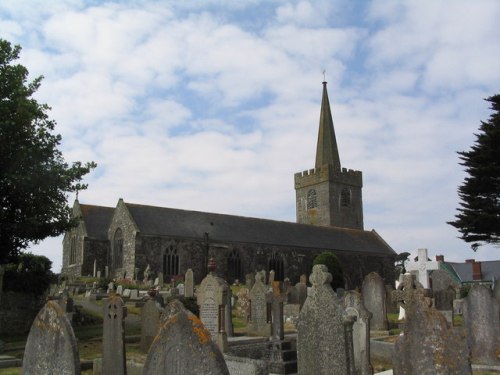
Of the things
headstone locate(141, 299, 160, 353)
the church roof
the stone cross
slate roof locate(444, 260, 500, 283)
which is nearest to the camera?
headstone locate(141, 299, 160, 353)

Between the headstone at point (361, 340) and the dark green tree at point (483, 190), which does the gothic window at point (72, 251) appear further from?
the headstone at point (361, 340)

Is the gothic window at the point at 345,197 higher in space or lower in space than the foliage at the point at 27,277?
higher

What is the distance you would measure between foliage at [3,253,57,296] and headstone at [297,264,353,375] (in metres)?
14.8

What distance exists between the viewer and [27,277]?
745 inches

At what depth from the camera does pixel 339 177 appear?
2323 inches

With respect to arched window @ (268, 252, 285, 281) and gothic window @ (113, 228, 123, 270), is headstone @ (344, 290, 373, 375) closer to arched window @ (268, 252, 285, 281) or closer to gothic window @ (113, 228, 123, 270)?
gothic window @ (113, 228, 123, 270)

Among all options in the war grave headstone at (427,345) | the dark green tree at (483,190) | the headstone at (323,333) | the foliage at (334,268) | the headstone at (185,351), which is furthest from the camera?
the foliage at (334,268)

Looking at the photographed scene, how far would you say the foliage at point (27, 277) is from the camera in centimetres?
1852

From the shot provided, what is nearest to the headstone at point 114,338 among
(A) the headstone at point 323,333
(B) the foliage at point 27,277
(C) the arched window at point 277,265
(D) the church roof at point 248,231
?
(A) the headstone at point 323,333

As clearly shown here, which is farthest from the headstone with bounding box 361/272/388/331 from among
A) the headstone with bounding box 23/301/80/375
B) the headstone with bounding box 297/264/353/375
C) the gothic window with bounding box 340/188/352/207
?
the gothic window with bounding box 340/188/352/207

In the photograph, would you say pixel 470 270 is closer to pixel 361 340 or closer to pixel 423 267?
pixel 423 267

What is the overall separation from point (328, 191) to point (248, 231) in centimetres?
1577

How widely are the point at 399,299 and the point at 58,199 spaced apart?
39.4 ft

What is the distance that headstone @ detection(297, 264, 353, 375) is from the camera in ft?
21.4
